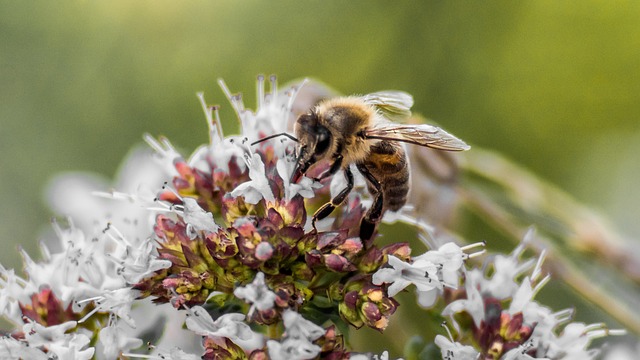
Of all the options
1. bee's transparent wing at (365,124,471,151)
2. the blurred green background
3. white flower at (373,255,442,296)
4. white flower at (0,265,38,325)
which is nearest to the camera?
white flower at (373,255,442,296)

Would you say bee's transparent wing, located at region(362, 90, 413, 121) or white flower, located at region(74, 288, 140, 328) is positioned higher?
bee's transparent wing, located at region(362, 90, 413, 121)

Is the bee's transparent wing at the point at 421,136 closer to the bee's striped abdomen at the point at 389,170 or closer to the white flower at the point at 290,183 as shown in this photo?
the bee's striped abdomen at the point at 389,170

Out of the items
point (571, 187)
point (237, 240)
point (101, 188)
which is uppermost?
point (237, 240)

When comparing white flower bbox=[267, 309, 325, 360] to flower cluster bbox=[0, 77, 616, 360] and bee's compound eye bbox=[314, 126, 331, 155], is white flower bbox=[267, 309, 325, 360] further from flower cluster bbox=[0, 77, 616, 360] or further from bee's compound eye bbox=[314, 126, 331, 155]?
bee's compound eye bbox=[314, 126, 331, 155]

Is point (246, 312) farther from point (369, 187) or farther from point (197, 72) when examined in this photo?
point (197, 72)

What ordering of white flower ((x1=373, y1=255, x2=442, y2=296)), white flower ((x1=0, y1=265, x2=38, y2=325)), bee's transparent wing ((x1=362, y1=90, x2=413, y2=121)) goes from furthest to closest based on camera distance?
bee's transparent wing ((x1=362, y1=90, x2=413, y2=121)) < white flower ((x1=0, y1=265, x2=38, y2=325)) < white flower ((x1=373, y1=255, x2=442, y2=296))

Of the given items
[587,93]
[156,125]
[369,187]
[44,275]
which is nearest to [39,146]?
[156,125]

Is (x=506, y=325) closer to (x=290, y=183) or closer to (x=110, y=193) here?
(x=290, y=183)

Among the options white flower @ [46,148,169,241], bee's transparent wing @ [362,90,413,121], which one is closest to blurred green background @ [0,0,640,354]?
white flower @ [46,148,169,241]
